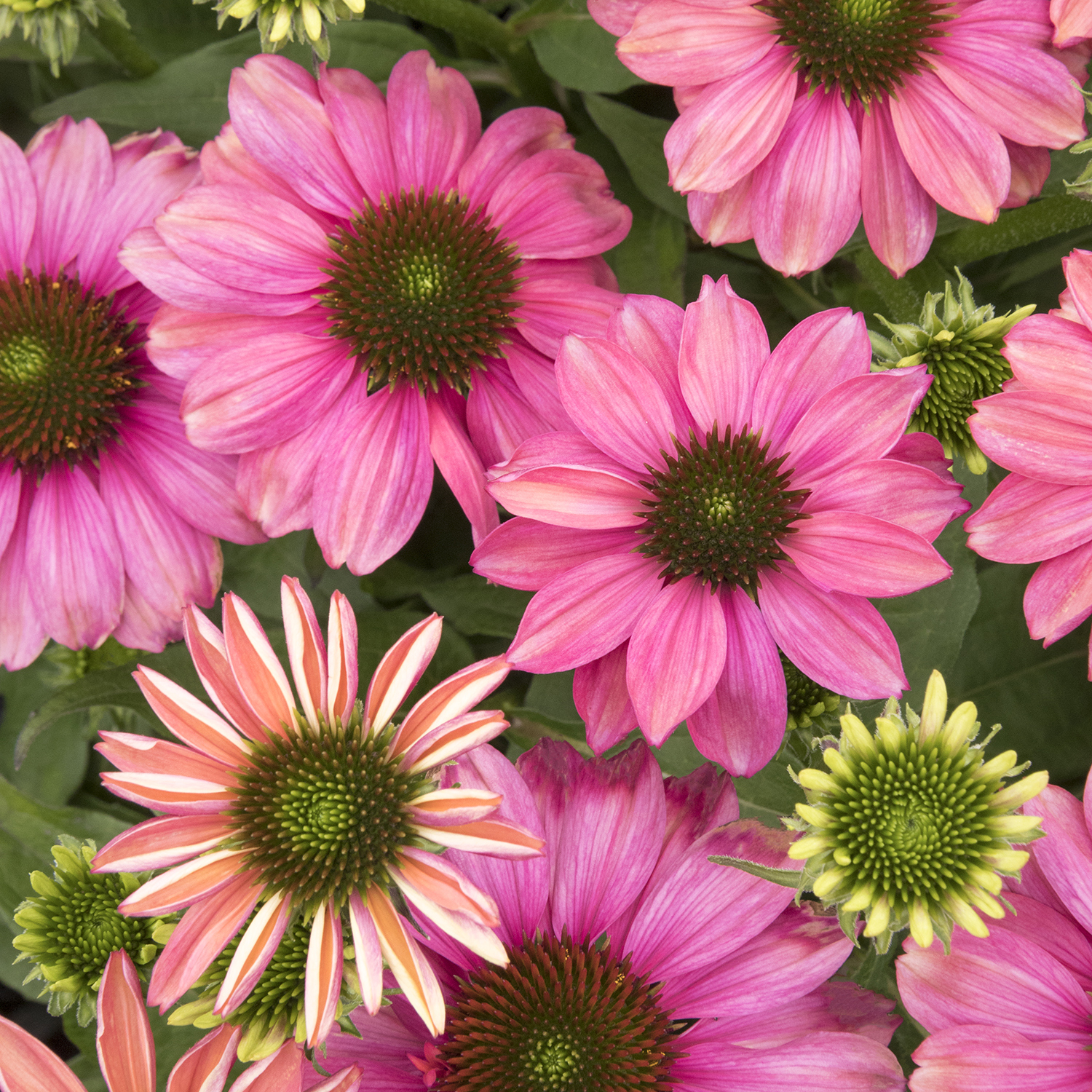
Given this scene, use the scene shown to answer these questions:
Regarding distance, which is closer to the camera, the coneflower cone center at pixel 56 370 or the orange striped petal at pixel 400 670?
the orange striped petal at pixel 400 670

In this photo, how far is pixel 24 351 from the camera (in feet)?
3.11

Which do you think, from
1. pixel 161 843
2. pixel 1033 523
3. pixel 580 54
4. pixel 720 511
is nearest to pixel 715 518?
pixel 720 511

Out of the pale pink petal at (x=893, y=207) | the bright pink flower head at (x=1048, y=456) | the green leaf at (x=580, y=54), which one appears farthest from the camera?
the green leaf at (x=580, y=54)

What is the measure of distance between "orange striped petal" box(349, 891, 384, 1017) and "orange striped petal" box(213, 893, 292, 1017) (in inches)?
1.6

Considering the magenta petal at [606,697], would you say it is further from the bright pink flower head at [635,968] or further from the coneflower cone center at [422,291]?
the coneflower cone center at [422,291]

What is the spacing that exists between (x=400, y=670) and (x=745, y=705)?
0.24m

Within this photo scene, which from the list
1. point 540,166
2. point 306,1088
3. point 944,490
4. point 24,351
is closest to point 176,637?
point 24,351

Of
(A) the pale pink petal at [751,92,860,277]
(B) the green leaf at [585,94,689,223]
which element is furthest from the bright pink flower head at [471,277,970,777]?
(B) the green leaf at [585,94,689,223]

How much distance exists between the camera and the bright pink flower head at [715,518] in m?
0.73

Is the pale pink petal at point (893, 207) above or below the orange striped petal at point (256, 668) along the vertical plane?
above

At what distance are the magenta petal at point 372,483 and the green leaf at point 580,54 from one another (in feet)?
1.21

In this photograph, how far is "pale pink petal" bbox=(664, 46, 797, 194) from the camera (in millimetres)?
829

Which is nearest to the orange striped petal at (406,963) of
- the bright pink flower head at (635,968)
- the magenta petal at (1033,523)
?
the bright pink flower head at (635,968)

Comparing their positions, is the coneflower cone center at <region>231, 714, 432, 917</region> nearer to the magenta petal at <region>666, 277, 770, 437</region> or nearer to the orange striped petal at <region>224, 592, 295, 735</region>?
the orange striped petal at <region>224, 592, 295, 735</region>
